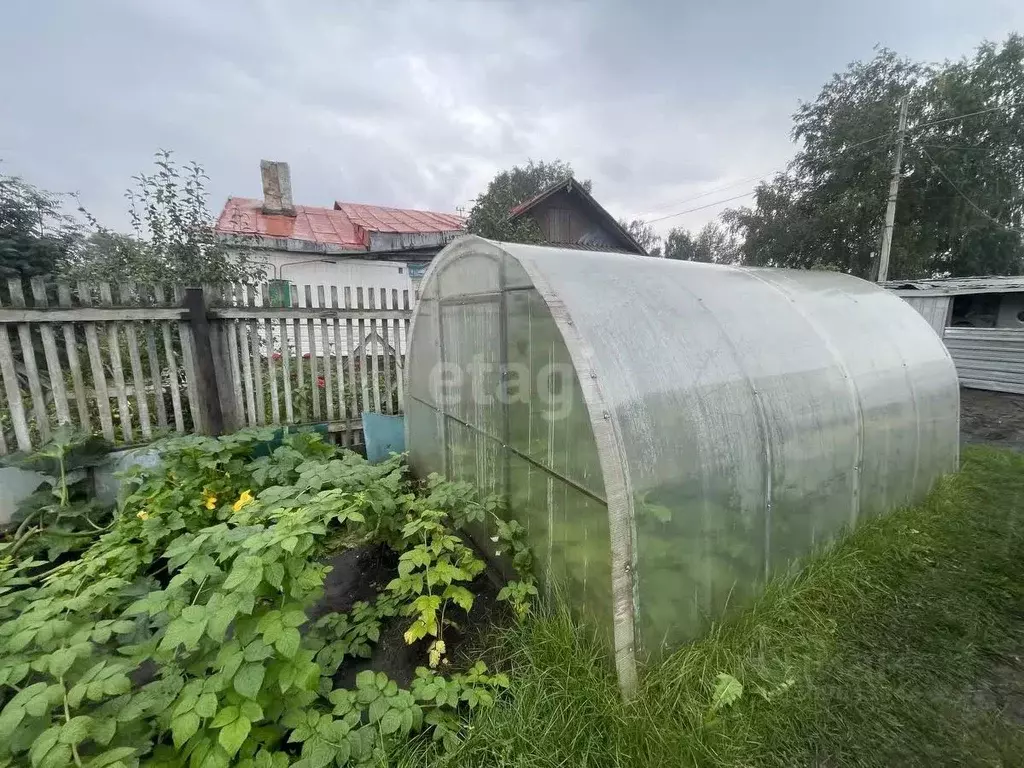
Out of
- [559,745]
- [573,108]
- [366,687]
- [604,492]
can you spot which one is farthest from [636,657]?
[573,108]

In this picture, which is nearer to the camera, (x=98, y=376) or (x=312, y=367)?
(x=98, y=376)

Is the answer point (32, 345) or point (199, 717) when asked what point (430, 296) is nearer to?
point (199, 717)

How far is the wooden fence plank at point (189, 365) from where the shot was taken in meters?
4.00

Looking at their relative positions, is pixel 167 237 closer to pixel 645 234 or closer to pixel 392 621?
pixel 392 621

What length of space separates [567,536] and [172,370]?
4.11 m

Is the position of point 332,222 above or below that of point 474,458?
above

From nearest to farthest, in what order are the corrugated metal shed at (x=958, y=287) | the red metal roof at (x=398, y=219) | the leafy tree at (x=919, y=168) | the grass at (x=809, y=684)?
the grass at (x=809, y=684) < the corrugated metal shed at (x=958, y=287) < the red metal roof at (x=398, y=219) < the leafy tree at (x=919, y=168)

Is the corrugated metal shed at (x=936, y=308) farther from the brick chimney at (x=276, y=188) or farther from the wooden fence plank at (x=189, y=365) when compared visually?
the brick chimney at (x=276, y=188)

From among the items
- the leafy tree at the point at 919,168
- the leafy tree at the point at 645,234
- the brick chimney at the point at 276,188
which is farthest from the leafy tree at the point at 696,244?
the brick chimney at the point at 276,188

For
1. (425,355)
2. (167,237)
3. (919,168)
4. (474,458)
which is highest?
(919,168)

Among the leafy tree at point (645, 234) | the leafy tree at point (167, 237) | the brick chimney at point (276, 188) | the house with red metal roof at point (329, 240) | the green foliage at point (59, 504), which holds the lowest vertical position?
the green foliage at point (59, 504)

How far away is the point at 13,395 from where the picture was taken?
3375 mm

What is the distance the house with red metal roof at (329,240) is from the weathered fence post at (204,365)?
242 inches

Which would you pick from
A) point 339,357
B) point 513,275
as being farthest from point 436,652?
point 339,357
